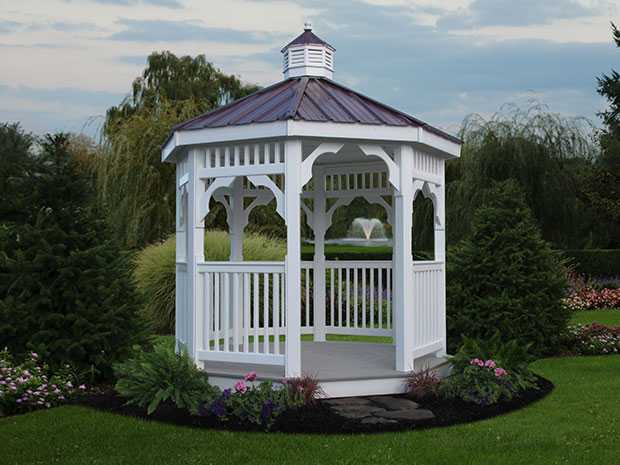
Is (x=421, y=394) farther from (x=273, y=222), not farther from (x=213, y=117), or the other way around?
(x=273, y=222)

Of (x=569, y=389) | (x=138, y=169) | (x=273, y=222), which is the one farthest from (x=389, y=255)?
(x=569, y=389)

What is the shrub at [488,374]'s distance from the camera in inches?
310

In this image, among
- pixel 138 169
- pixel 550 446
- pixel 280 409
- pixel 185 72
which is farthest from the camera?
pixel 185 72

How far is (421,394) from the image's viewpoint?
7953 mm

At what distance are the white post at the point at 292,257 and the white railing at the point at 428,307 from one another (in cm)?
141

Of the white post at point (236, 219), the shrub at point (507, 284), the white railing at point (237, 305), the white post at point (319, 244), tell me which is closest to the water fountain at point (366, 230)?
the shrub at point (507, 284)

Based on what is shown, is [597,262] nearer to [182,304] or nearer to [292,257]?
[182,304]

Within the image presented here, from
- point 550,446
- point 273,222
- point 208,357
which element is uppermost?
point 273,222

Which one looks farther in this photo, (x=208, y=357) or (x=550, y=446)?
(x=208, y=357)

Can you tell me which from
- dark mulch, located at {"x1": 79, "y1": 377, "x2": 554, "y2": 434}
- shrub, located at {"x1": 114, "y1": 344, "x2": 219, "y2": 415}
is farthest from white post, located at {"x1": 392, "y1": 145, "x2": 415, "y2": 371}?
shrub, located at {"x1": 114, "y1": 344, "x2": 219, "y2": 415}

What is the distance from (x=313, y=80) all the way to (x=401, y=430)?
4.09 meters

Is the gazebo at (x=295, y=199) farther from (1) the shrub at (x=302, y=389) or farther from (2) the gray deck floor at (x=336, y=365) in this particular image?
(1) the shrub at (x=302, y=389)

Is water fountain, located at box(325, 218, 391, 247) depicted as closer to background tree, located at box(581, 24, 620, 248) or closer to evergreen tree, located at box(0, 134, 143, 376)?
background tree, located at box(581, 24, 620, 248)

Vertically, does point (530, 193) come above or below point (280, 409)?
above
